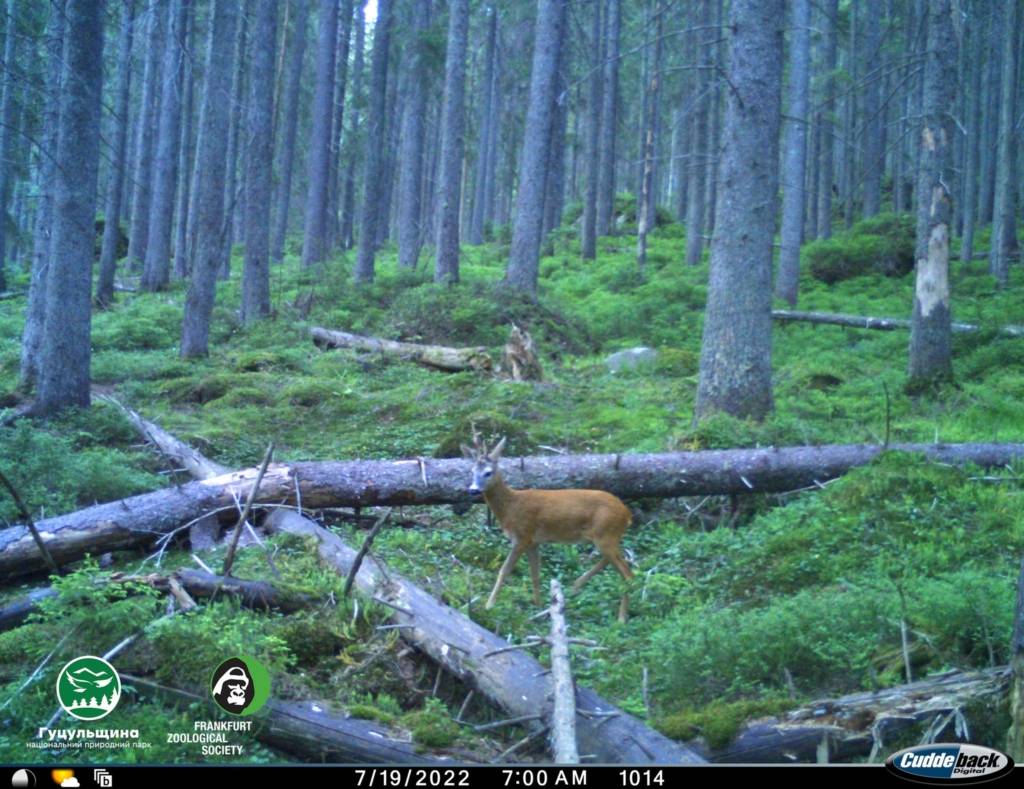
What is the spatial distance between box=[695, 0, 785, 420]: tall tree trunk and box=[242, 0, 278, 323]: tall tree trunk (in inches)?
493

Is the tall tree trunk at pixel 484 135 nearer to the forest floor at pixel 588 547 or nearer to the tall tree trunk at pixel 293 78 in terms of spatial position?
the tall tree trunk at pixel 293 78

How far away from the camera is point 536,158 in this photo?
2162 centimetres

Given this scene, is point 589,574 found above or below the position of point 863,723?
below

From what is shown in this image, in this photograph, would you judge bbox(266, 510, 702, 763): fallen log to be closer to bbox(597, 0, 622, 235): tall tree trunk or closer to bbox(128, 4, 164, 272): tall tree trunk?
bbox(597, 0, 622, 235): tall tree trunk

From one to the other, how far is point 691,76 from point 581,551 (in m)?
31.1

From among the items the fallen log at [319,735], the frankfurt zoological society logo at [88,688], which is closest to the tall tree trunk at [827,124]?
the fallen log at [319,735]

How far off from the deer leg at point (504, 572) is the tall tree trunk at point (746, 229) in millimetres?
4294

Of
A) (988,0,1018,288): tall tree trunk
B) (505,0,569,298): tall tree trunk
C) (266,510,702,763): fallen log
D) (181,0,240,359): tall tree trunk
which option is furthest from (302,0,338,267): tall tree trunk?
(266,510,702,763): fallen log

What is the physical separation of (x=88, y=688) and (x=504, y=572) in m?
3.61

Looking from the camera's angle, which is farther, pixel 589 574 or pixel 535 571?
pixel 589 574

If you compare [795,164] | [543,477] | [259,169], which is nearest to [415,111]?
[259,169]

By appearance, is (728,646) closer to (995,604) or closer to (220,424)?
(995,604)

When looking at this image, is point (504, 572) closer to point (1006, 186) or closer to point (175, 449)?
point (175, 449)

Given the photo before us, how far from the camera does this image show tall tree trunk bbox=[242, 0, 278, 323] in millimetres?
21734
